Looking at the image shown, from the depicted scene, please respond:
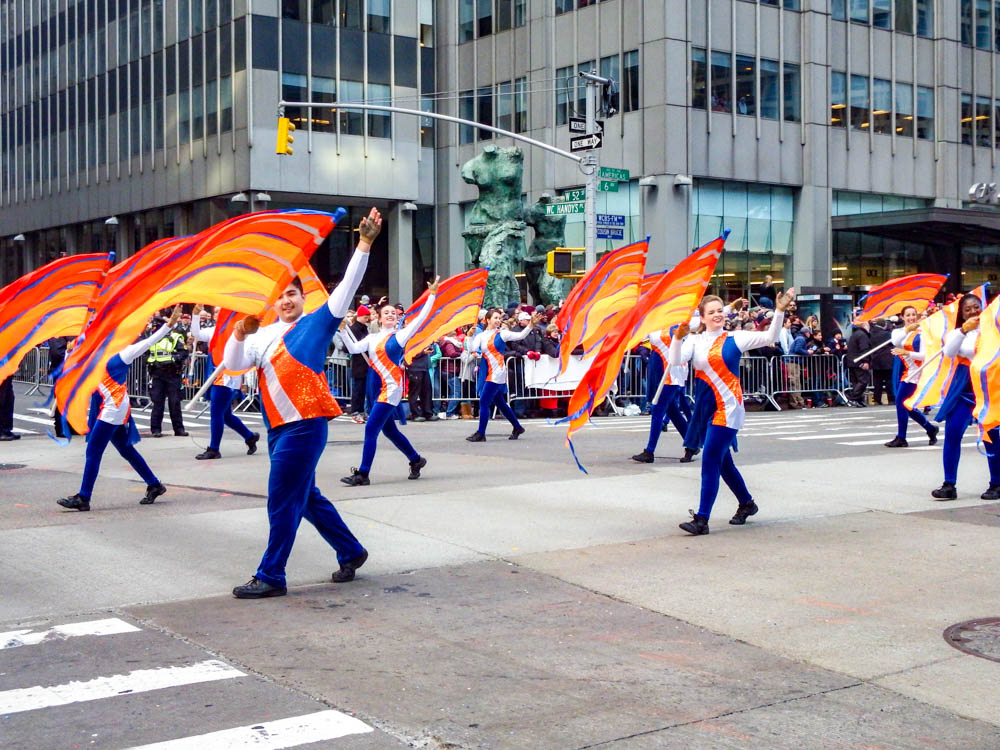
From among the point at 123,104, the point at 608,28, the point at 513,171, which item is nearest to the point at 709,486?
the point at 513,171

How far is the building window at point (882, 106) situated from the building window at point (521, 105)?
1145 cm

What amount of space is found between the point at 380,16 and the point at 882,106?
17.4 m

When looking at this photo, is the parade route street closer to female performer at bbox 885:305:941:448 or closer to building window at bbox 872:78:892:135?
female performer at bbox 885:305:941:448

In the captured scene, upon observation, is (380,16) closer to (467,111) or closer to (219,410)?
(467,111)

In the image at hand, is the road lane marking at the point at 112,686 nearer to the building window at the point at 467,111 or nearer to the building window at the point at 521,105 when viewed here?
the building window at the point at 521,105

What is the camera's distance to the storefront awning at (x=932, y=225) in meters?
38.6

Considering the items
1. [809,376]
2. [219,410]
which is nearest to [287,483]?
[219,410]

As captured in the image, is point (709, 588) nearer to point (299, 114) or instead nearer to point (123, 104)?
point (299, 114)

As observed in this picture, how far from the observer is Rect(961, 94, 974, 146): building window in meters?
44.9

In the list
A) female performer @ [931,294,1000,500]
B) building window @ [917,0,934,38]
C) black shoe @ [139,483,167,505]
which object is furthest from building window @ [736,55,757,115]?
black shoe @ [139,483,167,505]

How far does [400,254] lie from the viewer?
4588 centimetres

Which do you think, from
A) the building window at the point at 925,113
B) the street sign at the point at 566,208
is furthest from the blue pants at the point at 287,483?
the building window at the point at 925,113

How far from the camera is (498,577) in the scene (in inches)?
319

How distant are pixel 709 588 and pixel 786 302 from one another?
2.43 meters
